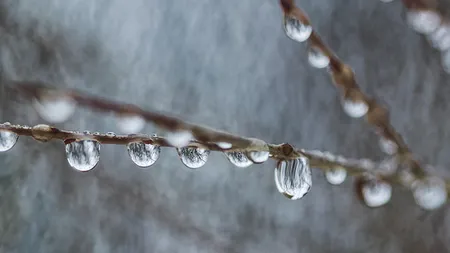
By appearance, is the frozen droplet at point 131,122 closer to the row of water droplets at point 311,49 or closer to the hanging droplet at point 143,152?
the hanging droplet at point 143,152

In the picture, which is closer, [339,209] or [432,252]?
[432,252]

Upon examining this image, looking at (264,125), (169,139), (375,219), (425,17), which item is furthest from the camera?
(264,125)

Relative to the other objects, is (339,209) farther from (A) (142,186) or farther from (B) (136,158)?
(B) (136,158)

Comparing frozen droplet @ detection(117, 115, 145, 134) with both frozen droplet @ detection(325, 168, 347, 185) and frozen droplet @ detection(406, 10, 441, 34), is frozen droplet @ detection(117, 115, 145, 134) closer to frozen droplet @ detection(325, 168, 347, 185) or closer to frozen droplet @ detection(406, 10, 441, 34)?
frozen droplet @ detection(325, 168, 347, 185)

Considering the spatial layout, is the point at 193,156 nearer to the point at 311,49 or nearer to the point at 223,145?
the point at 223,145

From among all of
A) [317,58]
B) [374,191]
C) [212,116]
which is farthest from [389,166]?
[212,116]

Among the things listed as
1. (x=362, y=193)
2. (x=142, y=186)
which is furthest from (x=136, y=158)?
(x=142, y=186)

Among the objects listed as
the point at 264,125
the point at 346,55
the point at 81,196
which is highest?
the point at 346,55
